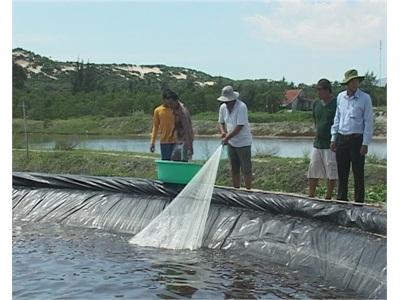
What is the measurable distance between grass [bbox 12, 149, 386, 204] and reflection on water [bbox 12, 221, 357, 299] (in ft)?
7.35

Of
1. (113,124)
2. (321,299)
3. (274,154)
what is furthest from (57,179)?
(113,124)

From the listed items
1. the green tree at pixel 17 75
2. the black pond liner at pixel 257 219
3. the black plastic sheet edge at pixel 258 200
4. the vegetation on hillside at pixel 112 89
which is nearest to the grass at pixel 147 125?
the vegetation on hillside at pixel 112 89

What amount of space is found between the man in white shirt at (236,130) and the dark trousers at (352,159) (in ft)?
4.36

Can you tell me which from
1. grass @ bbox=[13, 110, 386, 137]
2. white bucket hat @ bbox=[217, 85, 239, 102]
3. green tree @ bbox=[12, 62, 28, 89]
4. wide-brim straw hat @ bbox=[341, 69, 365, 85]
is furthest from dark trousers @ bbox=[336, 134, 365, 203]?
grass @ bbox=[13, 110, 386, 137]

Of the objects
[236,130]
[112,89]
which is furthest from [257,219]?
[112,89]

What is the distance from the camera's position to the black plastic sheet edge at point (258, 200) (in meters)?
5.65

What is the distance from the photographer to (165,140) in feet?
26.6

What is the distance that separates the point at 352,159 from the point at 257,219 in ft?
4.08

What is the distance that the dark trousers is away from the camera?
616 cm

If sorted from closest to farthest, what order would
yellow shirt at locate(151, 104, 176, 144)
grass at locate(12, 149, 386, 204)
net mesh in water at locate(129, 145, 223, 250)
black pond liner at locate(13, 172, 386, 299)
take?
black pond liner at locate(13, 172, 386, 299) → net mesh in water at locate(129, 145, 223, 250) → yellow shirt at locate(151, 104, 176, 144) → grass at locate(12, 149, 386, 204)

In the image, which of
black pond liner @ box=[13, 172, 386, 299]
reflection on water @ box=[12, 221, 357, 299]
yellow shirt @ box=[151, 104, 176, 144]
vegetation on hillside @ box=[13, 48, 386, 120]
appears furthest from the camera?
vegetation on hillside @ box=[13, 48, 386, 120]

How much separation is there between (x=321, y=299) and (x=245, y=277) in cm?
85

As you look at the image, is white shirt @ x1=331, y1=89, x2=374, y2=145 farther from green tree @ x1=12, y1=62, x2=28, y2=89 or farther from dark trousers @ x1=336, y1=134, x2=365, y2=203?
green tree @ x1=12, y1=62, x2=28, y2=89

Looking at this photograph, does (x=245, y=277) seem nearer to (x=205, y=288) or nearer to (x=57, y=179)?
(x=205, y=288)
